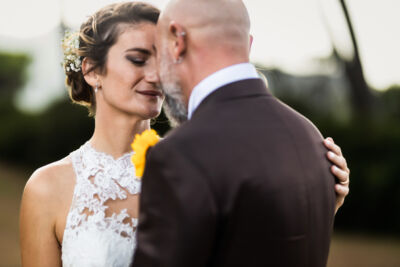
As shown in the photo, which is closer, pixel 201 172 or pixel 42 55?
pixel 201 172

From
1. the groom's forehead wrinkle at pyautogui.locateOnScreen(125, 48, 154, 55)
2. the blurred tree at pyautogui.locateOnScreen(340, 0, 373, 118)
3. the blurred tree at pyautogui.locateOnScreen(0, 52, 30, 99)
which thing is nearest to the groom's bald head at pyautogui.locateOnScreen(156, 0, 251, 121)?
the groom's forehead wrinkle at pyautogui.locateOnScreen(125, 48, 154, 55)

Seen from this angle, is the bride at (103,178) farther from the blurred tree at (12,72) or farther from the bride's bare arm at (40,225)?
the blurred tree at (12,72)

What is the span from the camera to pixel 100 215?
2.70m

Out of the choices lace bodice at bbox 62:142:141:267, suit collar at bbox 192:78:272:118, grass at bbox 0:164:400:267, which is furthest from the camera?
grass at bbox 0:164:400:267

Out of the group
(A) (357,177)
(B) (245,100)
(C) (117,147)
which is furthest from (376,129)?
(B) (245,100)

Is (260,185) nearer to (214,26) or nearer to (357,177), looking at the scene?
(214,26)

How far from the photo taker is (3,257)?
8.69 metres

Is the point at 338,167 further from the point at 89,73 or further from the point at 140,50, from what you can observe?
the point at 89,73

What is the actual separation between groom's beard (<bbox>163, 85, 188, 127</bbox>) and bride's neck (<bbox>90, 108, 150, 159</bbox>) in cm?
74

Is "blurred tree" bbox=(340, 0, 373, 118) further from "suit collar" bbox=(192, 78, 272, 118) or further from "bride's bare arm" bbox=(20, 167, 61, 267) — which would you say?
"suit collar" bbox=(192, 78, 272, 118)

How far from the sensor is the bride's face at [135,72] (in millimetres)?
2701

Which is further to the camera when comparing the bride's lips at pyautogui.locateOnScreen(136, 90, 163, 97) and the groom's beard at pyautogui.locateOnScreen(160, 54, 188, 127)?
the bride's lips at pyautogui.locateOnScreen(136, 90, 163, 97)

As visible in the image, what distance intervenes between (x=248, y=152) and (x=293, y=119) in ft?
1.01

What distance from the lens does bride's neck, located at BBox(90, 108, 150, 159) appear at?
2.89m
